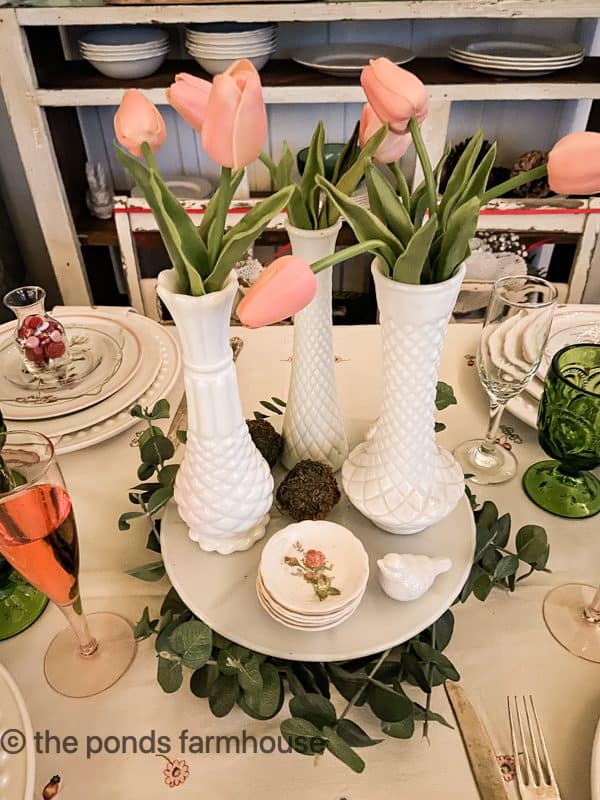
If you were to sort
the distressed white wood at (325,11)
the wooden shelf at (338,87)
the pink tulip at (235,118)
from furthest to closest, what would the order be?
the wooden shelf at (338,87) < the distressed white wood at (325,11) < the pink tulip at (235,118)

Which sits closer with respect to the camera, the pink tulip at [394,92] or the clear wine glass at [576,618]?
the pink tulip at [394,92]

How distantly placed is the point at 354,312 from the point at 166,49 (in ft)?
3.06

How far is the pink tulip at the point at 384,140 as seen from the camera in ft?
1.78

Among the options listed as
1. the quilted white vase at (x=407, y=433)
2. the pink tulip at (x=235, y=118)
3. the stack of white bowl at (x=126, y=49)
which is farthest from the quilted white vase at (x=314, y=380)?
the stack of white bowl at (x=126, y=49)

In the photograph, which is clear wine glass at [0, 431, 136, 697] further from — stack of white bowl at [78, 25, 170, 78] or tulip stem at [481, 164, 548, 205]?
stack of white bowl at [78, 25, 170, 78]

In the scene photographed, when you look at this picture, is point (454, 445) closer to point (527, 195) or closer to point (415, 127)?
point (415, 127)

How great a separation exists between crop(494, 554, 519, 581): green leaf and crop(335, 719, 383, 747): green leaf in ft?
0.64

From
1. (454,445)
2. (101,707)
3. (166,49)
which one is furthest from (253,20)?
(101,707)

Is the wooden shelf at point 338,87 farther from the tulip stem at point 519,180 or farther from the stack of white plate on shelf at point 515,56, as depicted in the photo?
the tulip stem at point 519,180

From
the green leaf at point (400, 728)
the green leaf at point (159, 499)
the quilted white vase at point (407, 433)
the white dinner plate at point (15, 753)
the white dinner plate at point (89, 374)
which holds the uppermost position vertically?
the quilted white vase at point (407, 433)

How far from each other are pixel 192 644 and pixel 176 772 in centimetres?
10

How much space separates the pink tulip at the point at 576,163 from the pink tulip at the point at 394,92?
0.11m

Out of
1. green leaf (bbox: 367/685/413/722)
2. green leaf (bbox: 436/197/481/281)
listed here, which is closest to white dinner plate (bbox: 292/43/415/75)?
green leaf (bbox: 436/197/481/281)

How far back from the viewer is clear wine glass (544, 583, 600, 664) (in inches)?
23.7
